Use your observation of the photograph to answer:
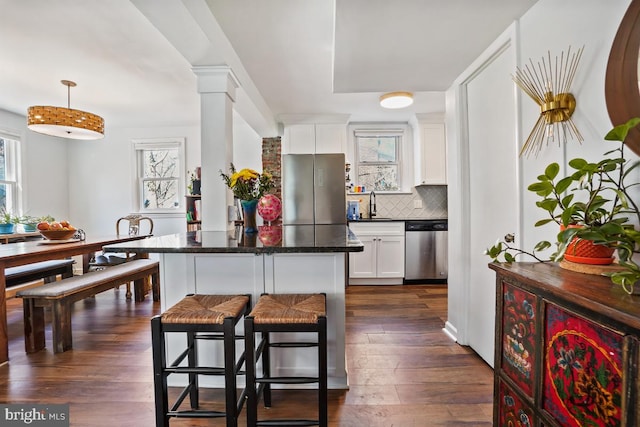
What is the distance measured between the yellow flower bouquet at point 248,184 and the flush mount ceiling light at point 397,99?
1915 mm

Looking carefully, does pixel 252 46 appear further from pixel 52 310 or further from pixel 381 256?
pixel 381 256

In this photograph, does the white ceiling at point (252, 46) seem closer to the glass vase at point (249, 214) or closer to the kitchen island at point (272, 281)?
the glass vase at point (249, 214)

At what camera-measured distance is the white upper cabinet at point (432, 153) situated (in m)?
4.14

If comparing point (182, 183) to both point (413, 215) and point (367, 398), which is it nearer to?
point (413, 215)

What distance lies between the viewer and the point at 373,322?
2.71m

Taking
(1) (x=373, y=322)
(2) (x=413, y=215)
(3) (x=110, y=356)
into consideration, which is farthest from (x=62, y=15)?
(2) (x=413, y=215)

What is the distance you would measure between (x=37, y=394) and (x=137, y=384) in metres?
0.53

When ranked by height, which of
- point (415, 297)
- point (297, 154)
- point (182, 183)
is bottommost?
point (415, 297)

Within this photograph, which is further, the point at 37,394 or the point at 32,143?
the point at 32,143

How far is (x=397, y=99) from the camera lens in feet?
10.7

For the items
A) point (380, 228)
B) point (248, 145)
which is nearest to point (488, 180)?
point (380, 228)

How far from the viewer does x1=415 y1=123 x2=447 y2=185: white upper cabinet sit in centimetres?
414

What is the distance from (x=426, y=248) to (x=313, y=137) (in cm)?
219

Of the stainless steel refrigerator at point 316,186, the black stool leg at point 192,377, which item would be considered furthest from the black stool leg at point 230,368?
the stainless steel refrigerator at point 316,186
